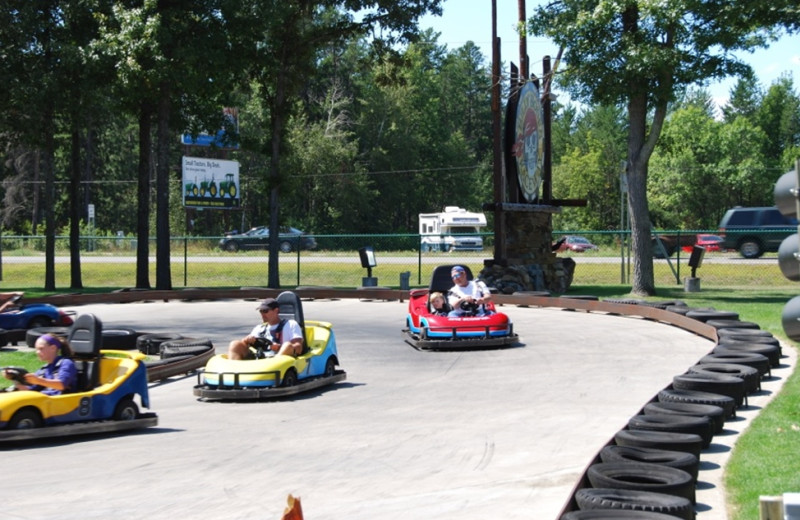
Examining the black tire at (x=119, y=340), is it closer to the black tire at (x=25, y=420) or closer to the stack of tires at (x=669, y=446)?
the black tire at (x=25, y=420)

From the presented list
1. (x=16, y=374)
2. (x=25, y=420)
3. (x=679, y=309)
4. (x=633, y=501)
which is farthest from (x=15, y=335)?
(x=633, y=501)

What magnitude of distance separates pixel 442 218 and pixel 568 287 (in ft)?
87.9

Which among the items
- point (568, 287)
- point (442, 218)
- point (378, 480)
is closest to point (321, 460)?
point (378, 480)

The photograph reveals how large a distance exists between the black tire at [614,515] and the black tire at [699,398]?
4.05m

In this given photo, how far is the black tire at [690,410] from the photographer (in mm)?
9055

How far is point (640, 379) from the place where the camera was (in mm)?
13367

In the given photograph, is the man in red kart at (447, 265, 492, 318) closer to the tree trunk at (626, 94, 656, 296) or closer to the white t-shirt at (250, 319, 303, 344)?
the white t-shirt at (250, 319, 303, 344)

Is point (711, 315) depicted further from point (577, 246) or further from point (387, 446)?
point (577, 246)

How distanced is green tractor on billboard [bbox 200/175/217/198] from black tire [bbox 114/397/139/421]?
4312 centimetres

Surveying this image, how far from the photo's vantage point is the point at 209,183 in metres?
52.8

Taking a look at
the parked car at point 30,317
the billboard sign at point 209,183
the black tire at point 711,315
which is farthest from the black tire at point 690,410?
the billboard sign at point 209,183

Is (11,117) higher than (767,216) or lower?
higher

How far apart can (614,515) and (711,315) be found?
1358 cm

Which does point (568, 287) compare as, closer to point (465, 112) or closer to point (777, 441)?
point (777, 441)
